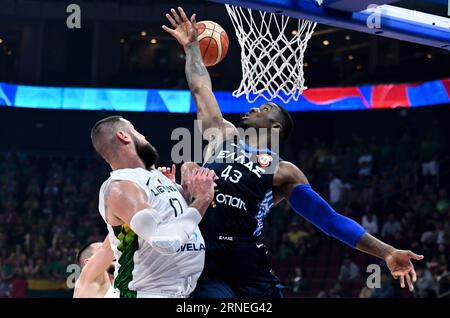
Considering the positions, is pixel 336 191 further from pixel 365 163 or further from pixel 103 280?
pixel 103 280

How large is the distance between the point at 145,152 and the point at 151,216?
0.51 metres

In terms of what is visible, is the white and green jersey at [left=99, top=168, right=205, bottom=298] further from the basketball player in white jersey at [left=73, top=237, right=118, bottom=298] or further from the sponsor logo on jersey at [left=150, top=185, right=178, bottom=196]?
the basketball player in white jersey at [left=73, top=237, right=118, bottom=298]

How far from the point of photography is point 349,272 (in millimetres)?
11617

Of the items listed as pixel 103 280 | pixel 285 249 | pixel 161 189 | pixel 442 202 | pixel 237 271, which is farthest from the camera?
pixel 285 249

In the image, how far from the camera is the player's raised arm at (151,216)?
3.17 meters

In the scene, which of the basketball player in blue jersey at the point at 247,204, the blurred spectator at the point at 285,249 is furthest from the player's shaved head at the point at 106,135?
the blurred spectator at the point at 285,249

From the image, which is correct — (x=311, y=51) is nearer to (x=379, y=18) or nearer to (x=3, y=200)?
(x=3, y=200)

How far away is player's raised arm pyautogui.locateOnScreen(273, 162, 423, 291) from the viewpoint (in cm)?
384

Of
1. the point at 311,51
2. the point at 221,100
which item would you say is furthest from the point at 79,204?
the point at 311,51

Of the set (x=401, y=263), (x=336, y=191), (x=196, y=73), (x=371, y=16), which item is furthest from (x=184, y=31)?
(x=336, y=191)

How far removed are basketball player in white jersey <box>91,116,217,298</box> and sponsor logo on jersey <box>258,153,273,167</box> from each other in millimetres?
706

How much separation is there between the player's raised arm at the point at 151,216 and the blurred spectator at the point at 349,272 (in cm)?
857

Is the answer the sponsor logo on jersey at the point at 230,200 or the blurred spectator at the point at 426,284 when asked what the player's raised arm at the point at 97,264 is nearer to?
the sponsor logo on jersey at the point at 230,200

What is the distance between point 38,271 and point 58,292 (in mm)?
681
